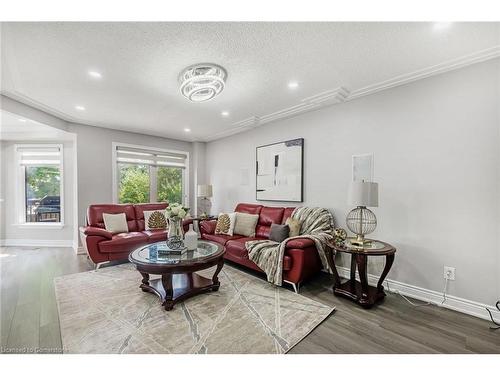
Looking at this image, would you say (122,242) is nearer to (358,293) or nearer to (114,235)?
(114,235)

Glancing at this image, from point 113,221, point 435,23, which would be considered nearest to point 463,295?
point 435,23

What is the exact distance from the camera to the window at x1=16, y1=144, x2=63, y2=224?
16.1ft

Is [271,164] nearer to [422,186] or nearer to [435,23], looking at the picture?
[422,186]

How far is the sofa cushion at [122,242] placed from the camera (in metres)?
3.38

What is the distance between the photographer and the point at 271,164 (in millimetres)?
4180

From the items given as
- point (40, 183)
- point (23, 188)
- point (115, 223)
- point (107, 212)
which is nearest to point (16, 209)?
point (23, 188)

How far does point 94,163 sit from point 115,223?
4.80ft

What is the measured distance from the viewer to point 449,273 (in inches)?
90.3

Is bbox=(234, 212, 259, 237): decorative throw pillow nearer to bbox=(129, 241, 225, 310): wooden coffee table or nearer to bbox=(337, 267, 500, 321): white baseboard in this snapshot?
bbox=(129, 241, 225, 310): wooden coffee table

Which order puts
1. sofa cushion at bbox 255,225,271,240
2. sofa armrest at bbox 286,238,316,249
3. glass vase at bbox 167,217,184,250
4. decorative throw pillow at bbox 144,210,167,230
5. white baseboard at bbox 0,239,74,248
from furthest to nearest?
white baseboard at bbox 0,239,74,248 → decorative throw pillow at bbox 144,210,167,230 → sofa cushion at bbox 255,225,271,240 → glass vase at bbox 167,217,184,250 → sofa armrest at bbox 286,238,316,249

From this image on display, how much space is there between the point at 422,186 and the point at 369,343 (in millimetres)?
1722

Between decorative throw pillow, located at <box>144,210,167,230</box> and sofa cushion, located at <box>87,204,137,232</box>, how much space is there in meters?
0.23

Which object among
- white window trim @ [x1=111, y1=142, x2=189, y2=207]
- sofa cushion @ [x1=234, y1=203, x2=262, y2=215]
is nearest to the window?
white window trim @ [x1=111, y1=142, x2=189, y2=207]

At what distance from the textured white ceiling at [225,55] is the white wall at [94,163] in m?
1.09
